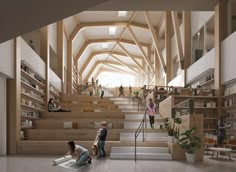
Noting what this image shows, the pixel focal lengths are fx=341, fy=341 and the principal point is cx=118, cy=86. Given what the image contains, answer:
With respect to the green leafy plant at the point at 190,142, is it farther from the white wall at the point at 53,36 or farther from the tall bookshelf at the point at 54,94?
the white wall at the point at 53,36

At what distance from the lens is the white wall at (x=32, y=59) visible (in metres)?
15.0

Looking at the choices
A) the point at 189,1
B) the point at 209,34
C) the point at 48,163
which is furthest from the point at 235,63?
the point at 48,163

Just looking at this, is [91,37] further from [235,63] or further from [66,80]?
[235,63]

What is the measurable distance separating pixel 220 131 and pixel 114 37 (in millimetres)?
23893

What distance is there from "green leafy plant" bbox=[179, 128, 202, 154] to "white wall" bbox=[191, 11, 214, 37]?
894 centimetres

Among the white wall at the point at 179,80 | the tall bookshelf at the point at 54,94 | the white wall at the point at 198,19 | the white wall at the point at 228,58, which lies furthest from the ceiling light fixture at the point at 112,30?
the white wall at the point at 228,58

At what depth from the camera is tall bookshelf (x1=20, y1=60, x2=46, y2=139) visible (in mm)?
15200

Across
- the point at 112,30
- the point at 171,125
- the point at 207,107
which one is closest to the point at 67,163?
the point at 171,125

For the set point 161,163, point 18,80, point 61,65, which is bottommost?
point 161,163

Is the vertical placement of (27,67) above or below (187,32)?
below

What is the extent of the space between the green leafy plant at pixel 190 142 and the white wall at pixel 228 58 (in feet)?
12.5

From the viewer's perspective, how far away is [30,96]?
16234 mm

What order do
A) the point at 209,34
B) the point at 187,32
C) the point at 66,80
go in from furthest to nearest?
the point at 66,80 → the point at 187,32 → the point at 209,34

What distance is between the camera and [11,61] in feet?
43.1
